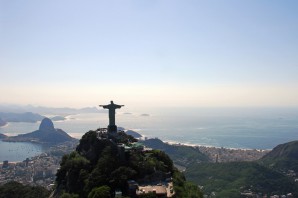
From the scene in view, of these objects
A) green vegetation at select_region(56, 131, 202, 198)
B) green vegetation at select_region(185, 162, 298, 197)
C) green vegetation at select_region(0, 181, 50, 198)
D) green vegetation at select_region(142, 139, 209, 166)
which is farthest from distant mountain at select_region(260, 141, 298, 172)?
green vegetation at select_region(56, 131, 202, 198)

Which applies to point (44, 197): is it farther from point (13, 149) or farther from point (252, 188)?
point (13, 149)

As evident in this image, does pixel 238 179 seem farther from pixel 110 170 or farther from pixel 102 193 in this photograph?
pixel 102 193

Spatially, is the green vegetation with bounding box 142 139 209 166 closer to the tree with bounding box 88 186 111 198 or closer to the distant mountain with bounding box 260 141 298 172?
the distant mountain with bounding box 260 141 298 172

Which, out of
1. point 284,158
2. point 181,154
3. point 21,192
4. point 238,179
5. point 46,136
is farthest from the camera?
point 46,136

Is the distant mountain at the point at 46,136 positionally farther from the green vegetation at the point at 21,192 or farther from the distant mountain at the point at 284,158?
the green vegetation at the point at 21,192

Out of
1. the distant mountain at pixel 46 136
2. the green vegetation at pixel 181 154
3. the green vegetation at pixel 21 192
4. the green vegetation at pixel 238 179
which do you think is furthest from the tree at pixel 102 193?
the distant mountain at pixel 46 136

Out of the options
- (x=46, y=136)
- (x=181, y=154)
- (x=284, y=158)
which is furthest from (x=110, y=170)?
(x=46, y=136)

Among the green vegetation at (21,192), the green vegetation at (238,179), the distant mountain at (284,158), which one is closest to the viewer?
the green vegetation at (21,192)
